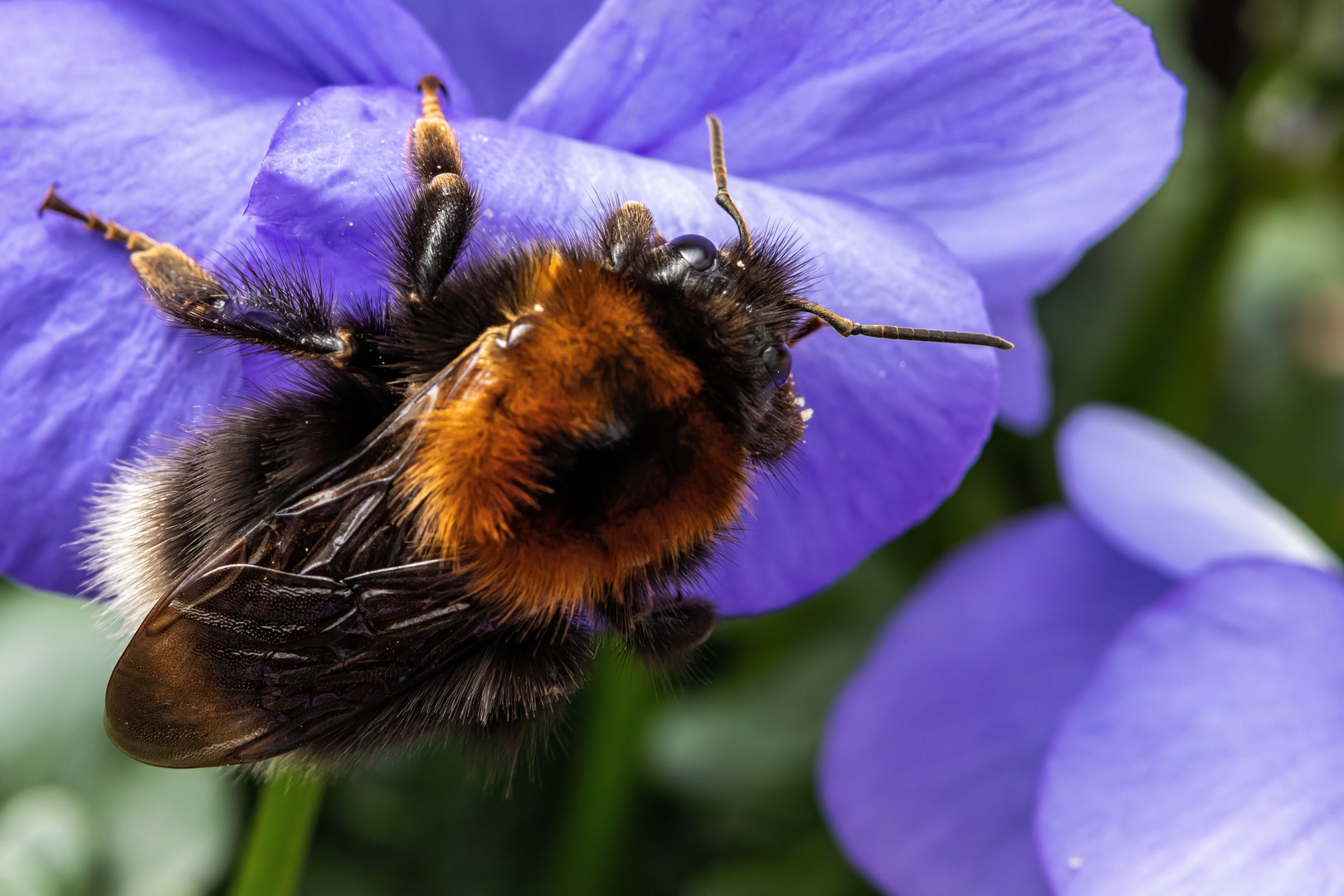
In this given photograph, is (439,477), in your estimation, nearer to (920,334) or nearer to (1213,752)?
(920,334)

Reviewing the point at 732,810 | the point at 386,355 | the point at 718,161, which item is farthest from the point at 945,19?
the point at 732,810

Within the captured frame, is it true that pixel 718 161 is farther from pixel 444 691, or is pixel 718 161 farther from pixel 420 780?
pixel 420 780

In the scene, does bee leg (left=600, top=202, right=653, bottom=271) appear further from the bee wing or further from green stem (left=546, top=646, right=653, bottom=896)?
green stem (left=546, top=646, right=653, bottom=896)

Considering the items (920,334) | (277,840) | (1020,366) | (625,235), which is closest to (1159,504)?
(1020,366)

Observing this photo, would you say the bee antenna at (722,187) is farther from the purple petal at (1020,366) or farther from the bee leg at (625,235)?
the purple petal at (1020,366)

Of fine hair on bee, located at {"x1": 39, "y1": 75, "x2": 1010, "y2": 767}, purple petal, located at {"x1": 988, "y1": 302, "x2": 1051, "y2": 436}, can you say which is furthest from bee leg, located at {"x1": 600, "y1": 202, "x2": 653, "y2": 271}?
purple petal, located at {"x1": 988, "y1": 302, "x2": 1051, "y2": 436}
